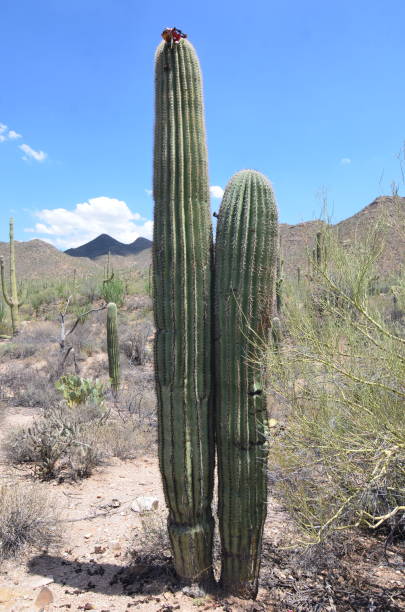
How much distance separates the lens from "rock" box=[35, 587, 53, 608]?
349cm

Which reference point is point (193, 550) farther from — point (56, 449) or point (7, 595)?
point (56, 449)

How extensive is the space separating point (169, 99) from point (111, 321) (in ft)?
23.3


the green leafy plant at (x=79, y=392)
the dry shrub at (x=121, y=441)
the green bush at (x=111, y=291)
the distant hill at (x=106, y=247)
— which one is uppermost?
the distant hill at (x=106, y=247)

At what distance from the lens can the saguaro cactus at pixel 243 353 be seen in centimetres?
335

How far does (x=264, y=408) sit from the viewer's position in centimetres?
347

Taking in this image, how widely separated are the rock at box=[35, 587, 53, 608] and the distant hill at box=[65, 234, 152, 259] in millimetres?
65110

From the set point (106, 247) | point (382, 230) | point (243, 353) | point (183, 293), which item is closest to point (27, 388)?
point (183, 293)

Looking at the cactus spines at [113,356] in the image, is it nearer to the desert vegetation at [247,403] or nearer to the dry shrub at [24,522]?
the dry shrub at [24,522]

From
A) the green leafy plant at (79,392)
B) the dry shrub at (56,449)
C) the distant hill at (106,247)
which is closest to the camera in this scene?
the dry shrub at (56,449)

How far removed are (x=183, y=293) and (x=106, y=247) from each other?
69.9 meters

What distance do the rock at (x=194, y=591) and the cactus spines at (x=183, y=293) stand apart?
0.45ft

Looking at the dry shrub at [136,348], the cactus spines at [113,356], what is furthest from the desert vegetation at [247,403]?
the dry shrub at [136,348]

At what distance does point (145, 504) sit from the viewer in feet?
16.8

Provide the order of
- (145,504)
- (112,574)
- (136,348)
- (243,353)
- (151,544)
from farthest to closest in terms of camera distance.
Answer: (136,348) → (145,504) → (151,544) → (112,574) → (243,353)
